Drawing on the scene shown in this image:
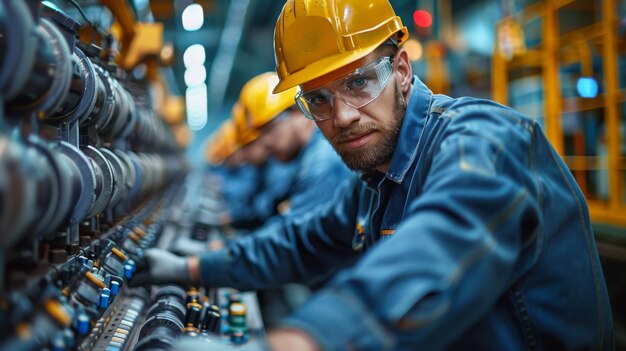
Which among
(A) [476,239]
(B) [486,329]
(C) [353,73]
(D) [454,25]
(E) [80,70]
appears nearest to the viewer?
(A) [476,239]

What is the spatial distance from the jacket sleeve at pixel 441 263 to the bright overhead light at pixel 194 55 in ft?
26.4

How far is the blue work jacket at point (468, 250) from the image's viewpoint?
90 cm

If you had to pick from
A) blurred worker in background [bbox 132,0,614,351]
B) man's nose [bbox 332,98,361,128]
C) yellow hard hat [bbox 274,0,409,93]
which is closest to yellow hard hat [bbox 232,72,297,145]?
blurred worker in background [bbox 132,0,614,351]

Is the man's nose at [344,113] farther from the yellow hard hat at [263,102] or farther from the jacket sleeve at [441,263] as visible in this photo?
the yellow hard hat at [263,102]

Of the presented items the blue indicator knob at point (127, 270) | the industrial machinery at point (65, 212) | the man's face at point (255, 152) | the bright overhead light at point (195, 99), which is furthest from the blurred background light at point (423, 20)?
the bright overhead light at point (195, 99)

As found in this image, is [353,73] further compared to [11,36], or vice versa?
[353,73]

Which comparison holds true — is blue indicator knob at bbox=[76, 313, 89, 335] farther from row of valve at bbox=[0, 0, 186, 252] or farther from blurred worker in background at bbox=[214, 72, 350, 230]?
blurred worker in background at bbox=[214, 72, 350, 230]

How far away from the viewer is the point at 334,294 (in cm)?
90

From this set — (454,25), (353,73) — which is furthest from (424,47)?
(353,73)

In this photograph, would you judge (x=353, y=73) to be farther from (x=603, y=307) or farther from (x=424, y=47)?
(x=424, y=47)

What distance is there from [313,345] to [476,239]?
36 centimetres

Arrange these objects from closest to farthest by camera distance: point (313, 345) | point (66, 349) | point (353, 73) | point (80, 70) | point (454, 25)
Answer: point (313, 345), point (66, 349), point (80, 70), point (353, 73), point (454, 25)

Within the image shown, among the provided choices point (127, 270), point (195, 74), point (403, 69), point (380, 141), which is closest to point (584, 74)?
point (403, 69)

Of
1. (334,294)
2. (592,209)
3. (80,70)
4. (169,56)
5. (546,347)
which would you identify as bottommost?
(592,209)
